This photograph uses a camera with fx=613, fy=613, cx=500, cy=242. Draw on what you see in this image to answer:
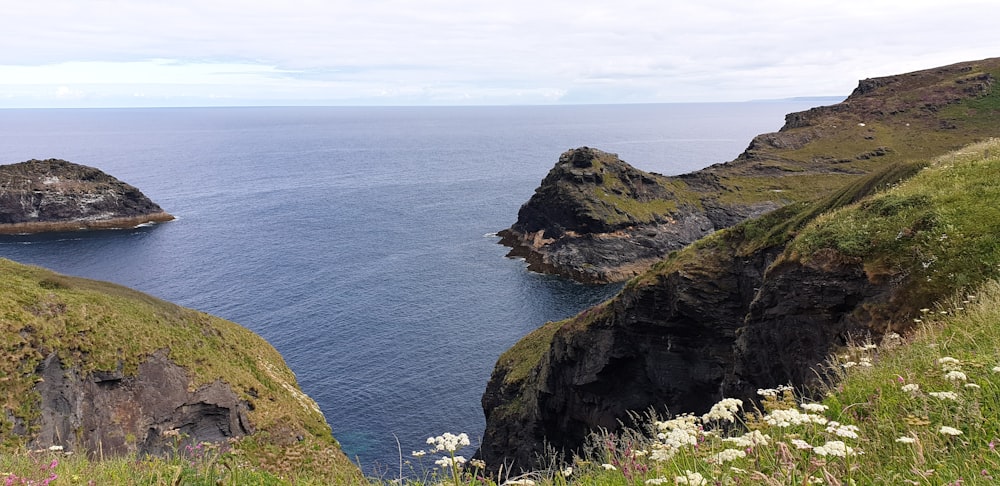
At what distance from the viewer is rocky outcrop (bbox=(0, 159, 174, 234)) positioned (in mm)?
137375

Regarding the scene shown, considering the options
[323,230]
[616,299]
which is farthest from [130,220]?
[616,299]

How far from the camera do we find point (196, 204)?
164 metres

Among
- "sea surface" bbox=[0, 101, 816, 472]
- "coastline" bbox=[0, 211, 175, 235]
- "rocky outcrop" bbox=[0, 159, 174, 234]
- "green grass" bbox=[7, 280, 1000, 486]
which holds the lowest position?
"sea surface" bbox=[0, 101, 816, 472]

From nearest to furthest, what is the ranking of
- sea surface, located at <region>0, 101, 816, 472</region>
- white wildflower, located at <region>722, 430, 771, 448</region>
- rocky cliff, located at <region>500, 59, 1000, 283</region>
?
white wildflower, located at <region>722, 430, 771, 448</region>, sea surface, located at <region>0, 101, 816, 472</region>, rocky cliff, located at <region>500, 59, 1000, 283</region>

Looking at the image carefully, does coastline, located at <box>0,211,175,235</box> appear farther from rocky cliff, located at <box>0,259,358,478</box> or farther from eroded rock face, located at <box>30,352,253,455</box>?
eroded rock face, located at <box>30,352,253,455</box>

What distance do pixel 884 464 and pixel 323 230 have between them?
5314 inches

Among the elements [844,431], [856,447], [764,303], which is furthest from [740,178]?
[844,431]

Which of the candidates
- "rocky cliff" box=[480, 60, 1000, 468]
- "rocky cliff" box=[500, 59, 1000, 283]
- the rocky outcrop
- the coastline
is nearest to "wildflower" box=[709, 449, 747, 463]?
"rocky cliff" box=[480, 60, 1000, 468]

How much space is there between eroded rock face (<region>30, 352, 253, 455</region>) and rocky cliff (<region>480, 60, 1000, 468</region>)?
56.5 ft

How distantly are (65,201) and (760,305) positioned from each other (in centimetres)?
15927

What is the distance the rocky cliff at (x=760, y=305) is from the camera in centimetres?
2062

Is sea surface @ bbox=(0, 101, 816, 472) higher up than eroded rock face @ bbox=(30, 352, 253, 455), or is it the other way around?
eroded rock face @ bbox=(30, 352, 253, 455)

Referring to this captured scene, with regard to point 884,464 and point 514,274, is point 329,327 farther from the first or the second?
point 884,464

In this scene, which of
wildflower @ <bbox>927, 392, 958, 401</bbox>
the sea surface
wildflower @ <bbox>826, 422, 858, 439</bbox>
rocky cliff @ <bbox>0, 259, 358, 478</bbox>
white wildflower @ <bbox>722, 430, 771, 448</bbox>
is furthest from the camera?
the sea surface
